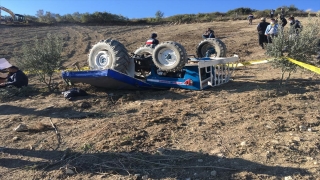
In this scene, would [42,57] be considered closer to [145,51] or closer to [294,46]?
[145,51]

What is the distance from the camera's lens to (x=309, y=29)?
674cm

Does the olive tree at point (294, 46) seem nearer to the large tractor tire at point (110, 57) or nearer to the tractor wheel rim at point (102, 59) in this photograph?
the large tractor tire at point (110, 57)

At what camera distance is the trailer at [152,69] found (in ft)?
23.8

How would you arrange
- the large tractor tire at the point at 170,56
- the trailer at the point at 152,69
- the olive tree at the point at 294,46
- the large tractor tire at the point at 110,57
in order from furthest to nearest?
the large tractor tire at the point at 110,57
the trailer at the point at 152,69
the large tractor tire at the point at 170,56
the olive tree at the point at 294,46

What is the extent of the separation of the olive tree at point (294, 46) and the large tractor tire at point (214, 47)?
1.91 metres

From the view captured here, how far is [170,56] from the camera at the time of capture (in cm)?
738

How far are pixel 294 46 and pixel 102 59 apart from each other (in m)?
4.43

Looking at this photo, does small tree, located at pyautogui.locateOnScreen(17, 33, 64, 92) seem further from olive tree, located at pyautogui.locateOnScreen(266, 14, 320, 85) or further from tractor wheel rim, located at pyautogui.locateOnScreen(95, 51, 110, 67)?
olive tree, located at pyautogui.locateOnScreen(266, 14, 320, 85)

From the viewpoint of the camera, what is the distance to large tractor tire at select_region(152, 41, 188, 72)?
281 inches

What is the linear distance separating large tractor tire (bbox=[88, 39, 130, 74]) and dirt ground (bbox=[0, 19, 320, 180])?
2.19 ft

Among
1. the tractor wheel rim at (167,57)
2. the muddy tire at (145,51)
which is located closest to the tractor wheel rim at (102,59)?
the muddy tire at (145,51)

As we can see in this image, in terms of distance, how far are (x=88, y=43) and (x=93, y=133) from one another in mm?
16508

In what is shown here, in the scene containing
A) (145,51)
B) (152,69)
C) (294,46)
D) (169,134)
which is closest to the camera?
(169,134)

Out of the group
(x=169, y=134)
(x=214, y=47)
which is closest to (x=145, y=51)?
(x=214, y=47)
